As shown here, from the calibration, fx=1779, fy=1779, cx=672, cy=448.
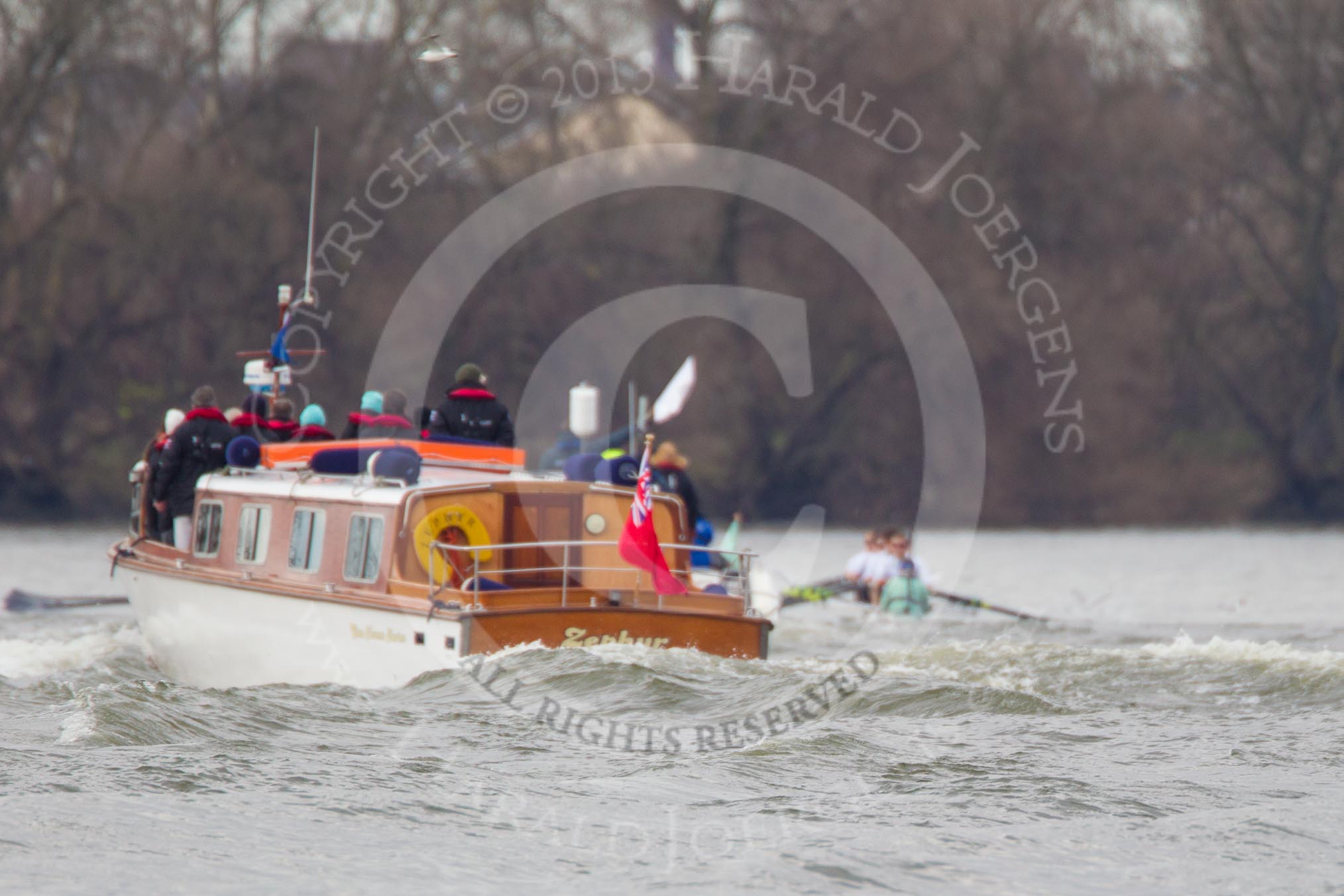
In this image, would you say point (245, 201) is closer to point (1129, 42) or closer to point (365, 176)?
point (365, 176)

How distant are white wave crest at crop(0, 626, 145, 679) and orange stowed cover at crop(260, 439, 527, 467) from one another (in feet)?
9.90

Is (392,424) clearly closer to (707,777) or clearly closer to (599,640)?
(599,640)

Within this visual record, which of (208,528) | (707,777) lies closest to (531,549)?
(208,528)

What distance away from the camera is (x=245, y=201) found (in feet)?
131

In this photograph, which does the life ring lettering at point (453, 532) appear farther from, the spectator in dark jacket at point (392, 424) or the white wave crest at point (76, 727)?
the white wave crest at point (76, 727)

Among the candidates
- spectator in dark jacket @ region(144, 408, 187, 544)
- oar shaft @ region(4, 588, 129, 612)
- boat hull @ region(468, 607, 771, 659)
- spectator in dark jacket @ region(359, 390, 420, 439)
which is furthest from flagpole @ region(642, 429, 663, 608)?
oar shaft @ region(4, 588, 129, 612)

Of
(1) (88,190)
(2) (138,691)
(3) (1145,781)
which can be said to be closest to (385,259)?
(1) (88,190)

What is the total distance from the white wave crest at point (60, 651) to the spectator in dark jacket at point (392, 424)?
386 cm

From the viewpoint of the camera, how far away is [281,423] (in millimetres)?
18984

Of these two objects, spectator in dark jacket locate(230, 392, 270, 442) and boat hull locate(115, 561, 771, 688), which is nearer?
boat hull locate(115, 561, 771, 688)

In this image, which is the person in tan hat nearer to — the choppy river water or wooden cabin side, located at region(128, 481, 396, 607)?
the choppy river water

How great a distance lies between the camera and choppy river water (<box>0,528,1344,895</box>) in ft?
30.9

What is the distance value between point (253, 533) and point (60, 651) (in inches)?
160

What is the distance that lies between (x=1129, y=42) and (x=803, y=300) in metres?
10.1
